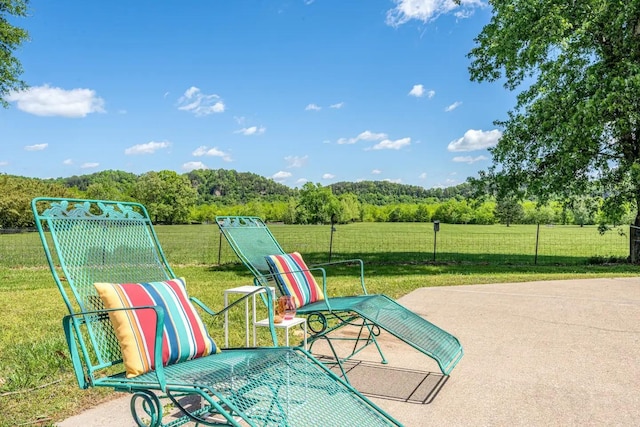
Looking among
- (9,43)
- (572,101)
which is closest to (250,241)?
(572,101)

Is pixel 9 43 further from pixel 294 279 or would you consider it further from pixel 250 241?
pixel 294 279

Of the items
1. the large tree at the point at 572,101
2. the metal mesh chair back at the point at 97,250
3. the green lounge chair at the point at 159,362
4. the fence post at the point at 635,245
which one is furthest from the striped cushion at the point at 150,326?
the fence post at the point at 635,245

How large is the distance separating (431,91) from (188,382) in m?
19.1

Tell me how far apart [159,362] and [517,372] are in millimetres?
2938

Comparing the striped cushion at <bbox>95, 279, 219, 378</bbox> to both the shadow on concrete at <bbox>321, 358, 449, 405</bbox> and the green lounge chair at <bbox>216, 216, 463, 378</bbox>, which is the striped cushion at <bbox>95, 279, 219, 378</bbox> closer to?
the green lounge chair at <bbox>216, 216, 463, 378</bbox>

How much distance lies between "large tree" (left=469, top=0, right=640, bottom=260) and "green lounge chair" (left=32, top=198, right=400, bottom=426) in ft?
34.3

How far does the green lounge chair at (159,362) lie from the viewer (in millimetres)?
2008

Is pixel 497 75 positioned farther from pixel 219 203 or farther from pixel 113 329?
→ pixel 219 203

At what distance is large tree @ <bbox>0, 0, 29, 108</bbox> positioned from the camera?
11.0 m

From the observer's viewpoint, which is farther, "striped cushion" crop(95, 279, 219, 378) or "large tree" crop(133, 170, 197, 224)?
"large tree" crop(133, 170, 197, 224)

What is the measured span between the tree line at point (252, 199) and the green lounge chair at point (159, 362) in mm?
29544

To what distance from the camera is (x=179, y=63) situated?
19.1m

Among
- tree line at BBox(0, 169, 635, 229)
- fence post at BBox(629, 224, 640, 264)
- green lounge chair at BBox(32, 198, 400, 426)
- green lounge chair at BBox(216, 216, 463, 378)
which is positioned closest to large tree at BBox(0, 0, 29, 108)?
green lounge chair at BBox(216, 216, 463, 378)

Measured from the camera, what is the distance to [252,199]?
6494 cm
